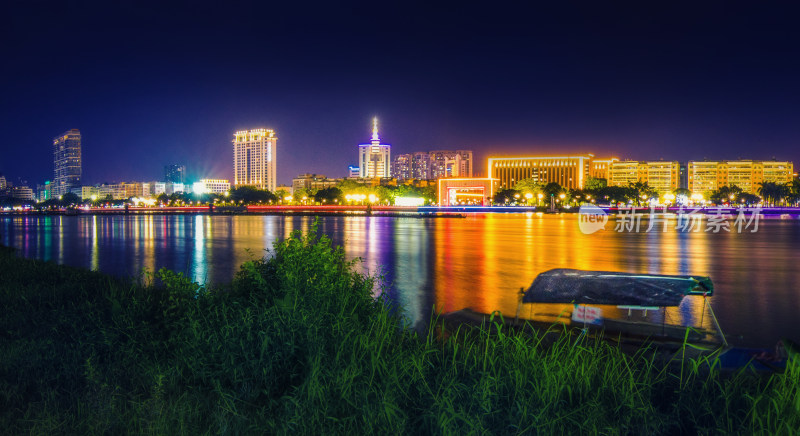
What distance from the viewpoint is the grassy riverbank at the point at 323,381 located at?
349 centimetres

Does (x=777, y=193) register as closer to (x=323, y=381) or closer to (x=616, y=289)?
(x=616, y=289)

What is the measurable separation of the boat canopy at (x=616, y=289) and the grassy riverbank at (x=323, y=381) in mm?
617

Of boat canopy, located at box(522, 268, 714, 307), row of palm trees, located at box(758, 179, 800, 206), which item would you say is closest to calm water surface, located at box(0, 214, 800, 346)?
boat canopy, located at box(522, 268, 714, 307)

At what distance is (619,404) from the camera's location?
12.1ft

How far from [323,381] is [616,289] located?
346 centimetres

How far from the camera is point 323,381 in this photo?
407 cm

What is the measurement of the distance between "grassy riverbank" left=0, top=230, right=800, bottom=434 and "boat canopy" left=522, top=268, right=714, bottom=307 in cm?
62

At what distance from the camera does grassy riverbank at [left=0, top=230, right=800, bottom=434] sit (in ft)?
11.5

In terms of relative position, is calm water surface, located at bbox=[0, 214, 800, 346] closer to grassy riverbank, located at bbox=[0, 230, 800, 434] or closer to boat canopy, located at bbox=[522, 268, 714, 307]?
boat canopy, located at bbox=[522, 268, 714, 307]

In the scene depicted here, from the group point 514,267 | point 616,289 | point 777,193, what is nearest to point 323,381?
point 616,289

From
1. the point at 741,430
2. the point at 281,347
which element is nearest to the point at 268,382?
the point at 281,347

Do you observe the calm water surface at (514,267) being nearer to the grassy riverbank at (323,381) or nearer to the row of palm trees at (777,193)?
the grassy riverbank at (323,381)

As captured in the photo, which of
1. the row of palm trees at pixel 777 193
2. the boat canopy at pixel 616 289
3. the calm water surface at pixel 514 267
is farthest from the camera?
the row of palm trees at pixel 777 193

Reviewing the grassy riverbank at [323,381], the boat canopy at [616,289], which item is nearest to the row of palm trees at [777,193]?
the boat canopy at [616,289]
